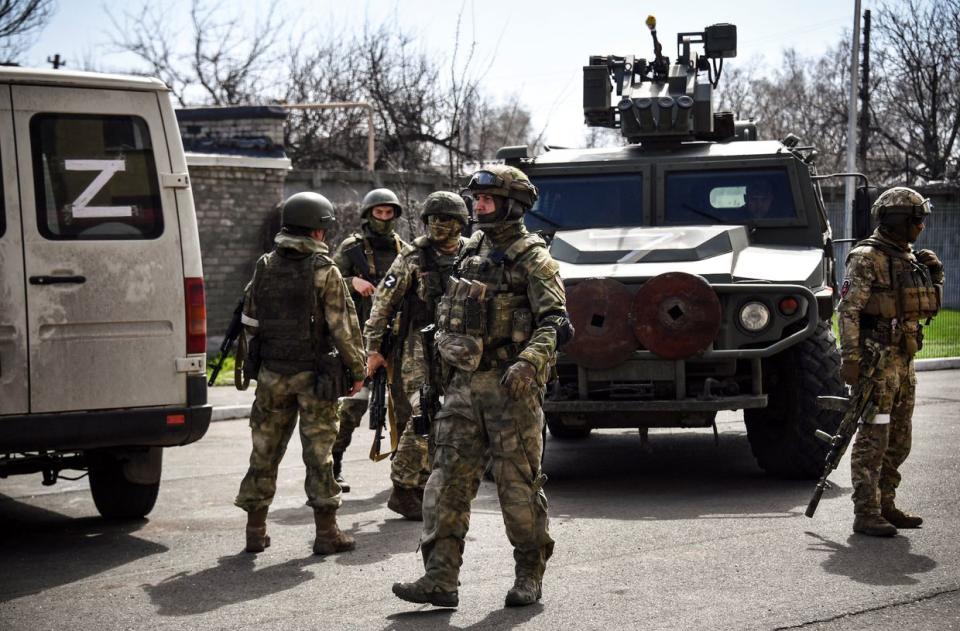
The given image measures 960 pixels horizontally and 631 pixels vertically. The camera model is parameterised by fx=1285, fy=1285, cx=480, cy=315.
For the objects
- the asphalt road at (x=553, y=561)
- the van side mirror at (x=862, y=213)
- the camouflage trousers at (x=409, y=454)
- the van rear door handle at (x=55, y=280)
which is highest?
the van side mirror at (x=862, y=213)

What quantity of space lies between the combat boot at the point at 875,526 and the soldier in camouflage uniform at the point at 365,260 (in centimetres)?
304

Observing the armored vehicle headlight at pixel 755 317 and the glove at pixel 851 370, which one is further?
the armored vehicle headlight at pixel 755 317

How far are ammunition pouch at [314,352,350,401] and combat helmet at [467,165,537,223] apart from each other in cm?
132

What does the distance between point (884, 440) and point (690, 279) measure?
58.9 inches

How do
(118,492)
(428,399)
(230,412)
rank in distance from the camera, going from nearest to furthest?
(428,399) → (118,492) → (230,412)

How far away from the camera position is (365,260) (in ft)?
26.1

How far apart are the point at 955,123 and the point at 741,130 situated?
27.0m

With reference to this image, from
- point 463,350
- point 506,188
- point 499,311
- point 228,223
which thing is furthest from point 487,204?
point 228,223

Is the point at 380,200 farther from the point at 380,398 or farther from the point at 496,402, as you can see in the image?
the point at 496,402

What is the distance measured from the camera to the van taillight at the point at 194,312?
647 centimetres

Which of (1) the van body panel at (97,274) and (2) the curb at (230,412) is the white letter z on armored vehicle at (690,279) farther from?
(2) the curb at (230,412)

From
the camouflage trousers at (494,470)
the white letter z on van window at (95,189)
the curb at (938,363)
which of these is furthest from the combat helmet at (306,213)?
the curb at (938,363)

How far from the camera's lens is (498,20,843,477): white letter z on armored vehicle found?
24.4 ft

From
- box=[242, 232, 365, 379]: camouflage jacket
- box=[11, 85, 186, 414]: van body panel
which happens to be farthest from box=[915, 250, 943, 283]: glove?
box=[11, 85, 186, 414]: van body panel
